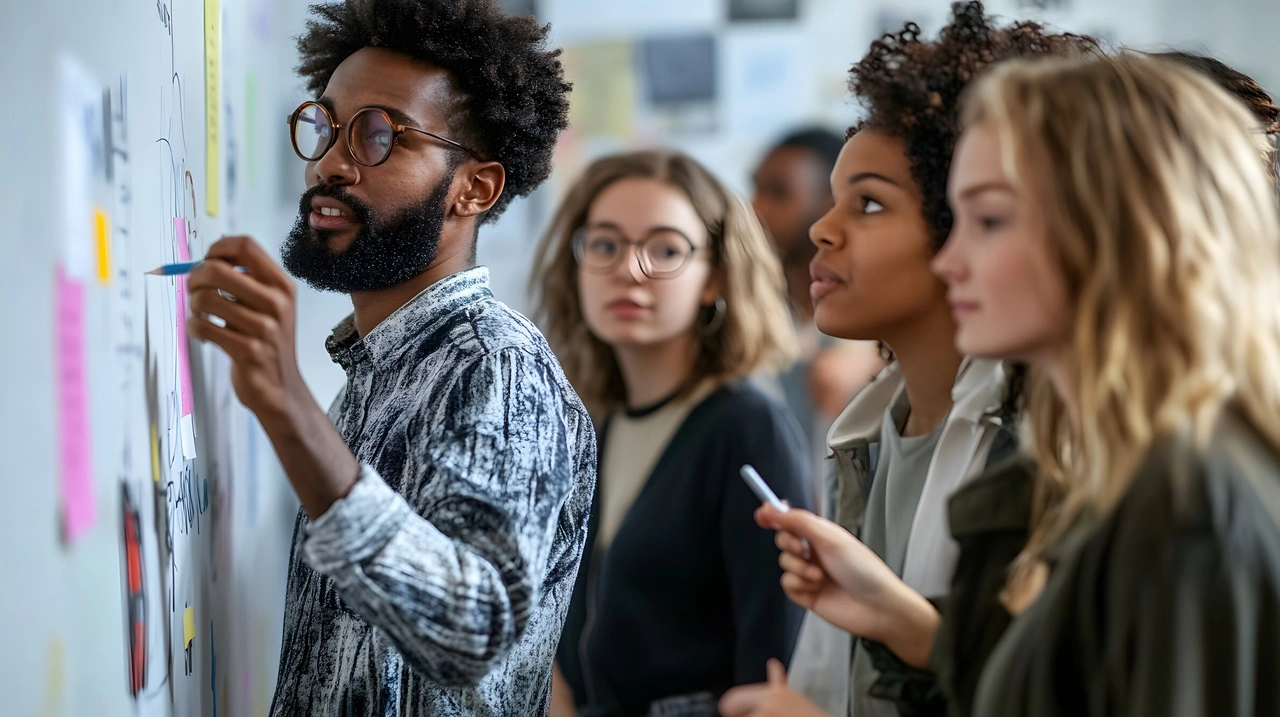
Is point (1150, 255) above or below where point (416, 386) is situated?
above

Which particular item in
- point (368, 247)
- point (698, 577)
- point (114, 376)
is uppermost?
point (368, 247)

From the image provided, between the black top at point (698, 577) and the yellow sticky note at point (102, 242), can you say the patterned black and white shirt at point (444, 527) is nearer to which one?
the yellow sticky note at point (102, 242)

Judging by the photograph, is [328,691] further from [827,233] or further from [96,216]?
[827,233]

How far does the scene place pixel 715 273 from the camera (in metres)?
1.89

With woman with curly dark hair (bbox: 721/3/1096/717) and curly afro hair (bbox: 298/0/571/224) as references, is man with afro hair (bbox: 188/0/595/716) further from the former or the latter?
woman with curly dark hair (bbox: 721/3/1096/717)

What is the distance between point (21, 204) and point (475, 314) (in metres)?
0.40

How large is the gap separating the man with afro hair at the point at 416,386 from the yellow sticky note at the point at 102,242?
0.11 metres

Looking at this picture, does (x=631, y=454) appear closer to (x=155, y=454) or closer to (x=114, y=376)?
(x=155, y=454)

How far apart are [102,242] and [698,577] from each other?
3.31 ft

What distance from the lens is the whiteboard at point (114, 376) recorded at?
77 centimetres

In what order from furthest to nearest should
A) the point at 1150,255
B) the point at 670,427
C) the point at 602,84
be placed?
1. the point at 602,84
2. the point at 670,427
3. the point at 1150,255

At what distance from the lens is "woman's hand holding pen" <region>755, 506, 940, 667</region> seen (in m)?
0.97

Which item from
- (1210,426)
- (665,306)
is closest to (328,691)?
(1210,426)

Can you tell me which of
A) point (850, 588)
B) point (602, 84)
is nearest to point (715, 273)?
point (850, 588)
